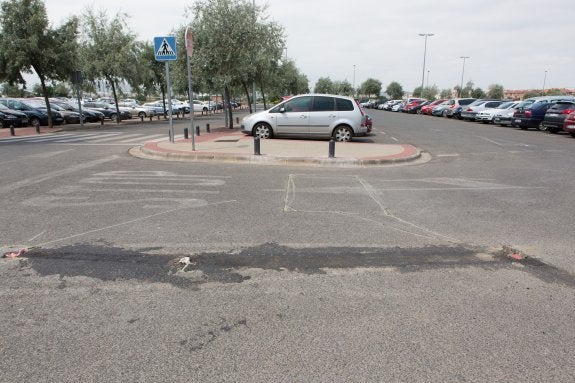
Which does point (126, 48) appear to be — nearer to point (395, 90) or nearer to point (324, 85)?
point (324, 85)

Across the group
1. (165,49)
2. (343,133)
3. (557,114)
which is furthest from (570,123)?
(165,49)

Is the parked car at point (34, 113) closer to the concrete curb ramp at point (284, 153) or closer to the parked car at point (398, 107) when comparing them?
the concrete curb ramp at point (284, 153)

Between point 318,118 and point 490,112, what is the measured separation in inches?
786

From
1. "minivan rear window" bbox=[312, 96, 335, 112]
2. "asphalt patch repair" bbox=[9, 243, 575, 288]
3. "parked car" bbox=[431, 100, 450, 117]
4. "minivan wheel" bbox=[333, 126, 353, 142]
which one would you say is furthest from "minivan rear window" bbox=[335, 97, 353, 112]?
"parked car" bbox=[431, 100, 450, 117]

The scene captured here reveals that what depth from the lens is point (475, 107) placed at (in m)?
32.2

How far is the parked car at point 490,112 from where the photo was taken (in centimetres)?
2894

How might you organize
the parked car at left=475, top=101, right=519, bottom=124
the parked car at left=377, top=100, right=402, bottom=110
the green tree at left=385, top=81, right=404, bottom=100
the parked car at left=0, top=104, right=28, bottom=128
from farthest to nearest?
the green tree at left=385, top=81, right=404, bottom=100 < the parked car at left=377, top=100, right=402, bottom=110 < the parked car at left=475, top=101, right=519, bottom=124 < the parked car at left=0, top=104, right=28, bottom=128

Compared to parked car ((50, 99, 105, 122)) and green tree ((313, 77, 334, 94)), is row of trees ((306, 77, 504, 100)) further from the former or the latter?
parked car ((50, 99, 105, 122))

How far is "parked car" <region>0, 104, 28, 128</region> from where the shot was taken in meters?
24.3

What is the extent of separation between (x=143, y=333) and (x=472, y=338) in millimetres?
2471

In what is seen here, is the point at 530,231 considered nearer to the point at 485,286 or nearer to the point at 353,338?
the point at 485,286

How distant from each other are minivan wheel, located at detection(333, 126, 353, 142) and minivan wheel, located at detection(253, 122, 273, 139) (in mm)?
2485

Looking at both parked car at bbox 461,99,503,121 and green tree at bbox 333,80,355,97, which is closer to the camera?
parked car at bbox 461,99,503,121

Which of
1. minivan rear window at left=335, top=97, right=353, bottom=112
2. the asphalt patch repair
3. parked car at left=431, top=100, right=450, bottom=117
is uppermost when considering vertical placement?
minivan rear window at left=335, top=97, right=353, bottom=112
